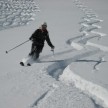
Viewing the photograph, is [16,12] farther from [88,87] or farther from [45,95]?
[45,95]

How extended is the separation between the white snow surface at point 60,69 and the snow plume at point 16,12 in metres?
0.31

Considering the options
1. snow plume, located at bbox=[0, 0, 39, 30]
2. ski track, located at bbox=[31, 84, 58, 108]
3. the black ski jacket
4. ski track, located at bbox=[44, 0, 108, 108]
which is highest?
the black ski jacket

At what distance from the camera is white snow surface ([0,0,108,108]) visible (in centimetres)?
727

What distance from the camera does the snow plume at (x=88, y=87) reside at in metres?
7.27

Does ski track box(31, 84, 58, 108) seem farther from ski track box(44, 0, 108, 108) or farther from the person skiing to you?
the person skiing

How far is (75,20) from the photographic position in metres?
19.3

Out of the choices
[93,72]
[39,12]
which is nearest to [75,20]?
[39,12]

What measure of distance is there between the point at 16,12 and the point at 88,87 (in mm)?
16693

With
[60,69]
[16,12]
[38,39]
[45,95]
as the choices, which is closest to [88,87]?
[45,95]

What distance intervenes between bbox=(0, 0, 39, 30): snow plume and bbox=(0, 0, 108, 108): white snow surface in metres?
0.31

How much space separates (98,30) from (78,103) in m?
9.48

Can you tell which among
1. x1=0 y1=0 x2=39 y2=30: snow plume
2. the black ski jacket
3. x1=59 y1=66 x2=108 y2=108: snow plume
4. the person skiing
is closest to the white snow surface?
x1=59 y1=66 x2=108 y2=108: snow plume

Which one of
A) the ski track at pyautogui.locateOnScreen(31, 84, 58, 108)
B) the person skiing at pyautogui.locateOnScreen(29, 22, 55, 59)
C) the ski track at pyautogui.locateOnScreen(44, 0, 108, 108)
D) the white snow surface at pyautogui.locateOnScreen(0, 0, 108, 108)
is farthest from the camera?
the person skiing at pyautogui.locateOnScreen(29, 22, 55, 59)

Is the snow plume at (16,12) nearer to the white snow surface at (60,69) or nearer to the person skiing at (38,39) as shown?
the white snow surface at (60,69)
